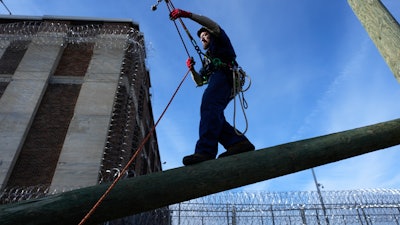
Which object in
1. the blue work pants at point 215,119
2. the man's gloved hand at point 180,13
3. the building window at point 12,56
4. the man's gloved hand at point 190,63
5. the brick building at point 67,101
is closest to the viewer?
the blue work pants at point 215,119

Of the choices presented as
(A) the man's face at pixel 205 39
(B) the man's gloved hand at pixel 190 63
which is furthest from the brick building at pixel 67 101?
(A) the man's face at pixel 205 39

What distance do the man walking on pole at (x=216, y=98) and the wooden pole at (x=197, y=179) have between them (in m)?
0.47

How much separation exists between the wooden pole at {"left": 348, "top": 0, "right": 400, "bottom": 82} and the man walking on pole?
1.44m

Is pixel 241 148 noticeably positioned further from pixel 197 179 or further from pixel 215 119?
pixel 197 179

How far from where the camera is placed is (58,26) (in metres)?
12.9

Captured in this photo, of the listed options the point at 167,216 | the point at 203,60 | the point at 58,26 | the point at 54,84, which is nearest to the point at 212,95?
the point at 203,60

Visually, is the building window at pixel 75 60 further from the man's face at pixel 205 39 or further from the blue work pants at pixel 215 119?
the blue work pants at pixel 215 119

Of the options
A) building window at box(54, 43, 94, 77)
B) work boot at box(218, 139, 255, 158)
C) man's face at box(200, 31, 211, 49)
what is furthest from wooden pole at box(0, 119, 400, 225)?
building window at box(54, 43, 94, 77)

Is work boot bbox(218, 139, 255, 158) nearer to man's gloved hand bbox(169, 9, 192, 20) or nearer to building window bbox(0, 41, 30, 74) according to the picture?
man's gloved hand bbox(169, 9, 192, 20)

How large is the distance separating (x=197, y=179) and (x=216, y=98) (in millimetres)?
1412

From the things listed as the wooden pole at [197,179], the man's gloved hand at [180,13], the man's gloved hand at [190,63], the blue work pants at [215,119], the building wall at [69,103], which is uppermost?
the building wall at [69,103]

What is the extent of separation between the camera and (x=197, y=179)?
5.92 feet

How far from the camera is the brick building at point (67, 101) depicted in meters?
8.76

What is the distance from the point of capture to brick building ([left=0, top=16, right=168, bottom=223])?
8.76 m
